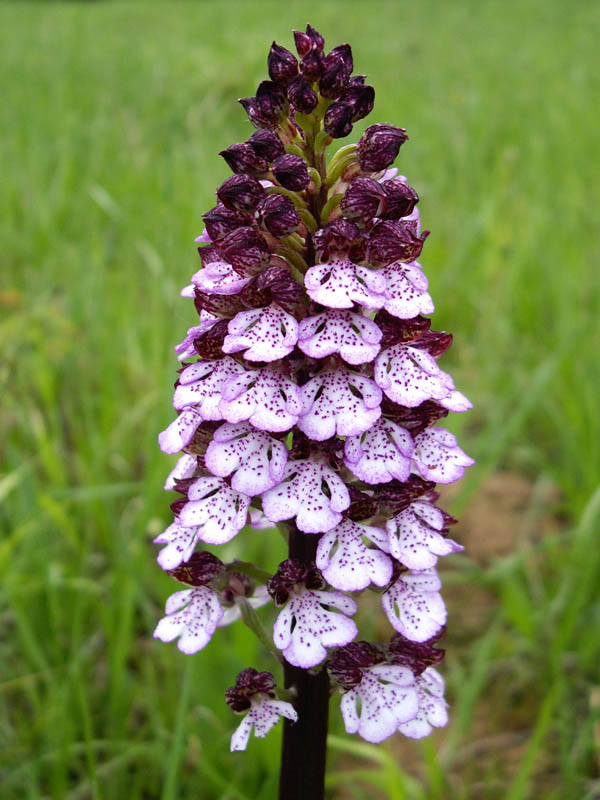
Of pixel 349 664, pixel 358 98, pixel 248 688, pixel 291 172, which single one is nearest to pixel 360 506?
pixel 349 664

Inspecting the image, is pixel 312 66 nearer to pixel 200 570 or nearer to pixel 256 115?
pixel 256 115

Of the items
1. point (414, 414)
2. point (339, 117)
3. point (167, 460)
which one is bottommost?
point (167, 460)

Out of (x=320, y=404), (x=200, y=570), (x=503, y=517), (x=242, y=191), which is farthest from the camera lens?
(x=503, y=517)

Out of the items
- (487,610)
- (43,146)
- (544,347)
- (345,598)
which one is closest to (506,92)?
(43,146)

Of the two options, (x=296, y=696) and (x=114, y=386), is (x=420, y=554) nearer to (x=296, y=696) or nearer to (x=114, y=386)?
(x=296, y=696)

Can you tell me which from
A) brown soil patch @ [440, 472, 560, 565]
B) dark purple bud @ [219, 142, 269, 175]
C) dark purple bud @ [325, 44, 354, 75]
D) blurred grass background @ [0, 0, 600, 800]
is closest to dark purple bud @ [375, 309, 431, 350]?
dark purple bud @ [219, 142, 269, 175]

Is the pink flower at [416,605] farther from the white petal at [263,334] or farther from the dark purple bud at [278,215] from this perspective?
the dark purple bud at [278,215]

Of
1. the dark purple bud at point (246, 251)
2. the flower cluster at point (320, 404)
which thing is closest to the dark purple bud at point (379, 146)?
the flower cluster at point (320, 404)
